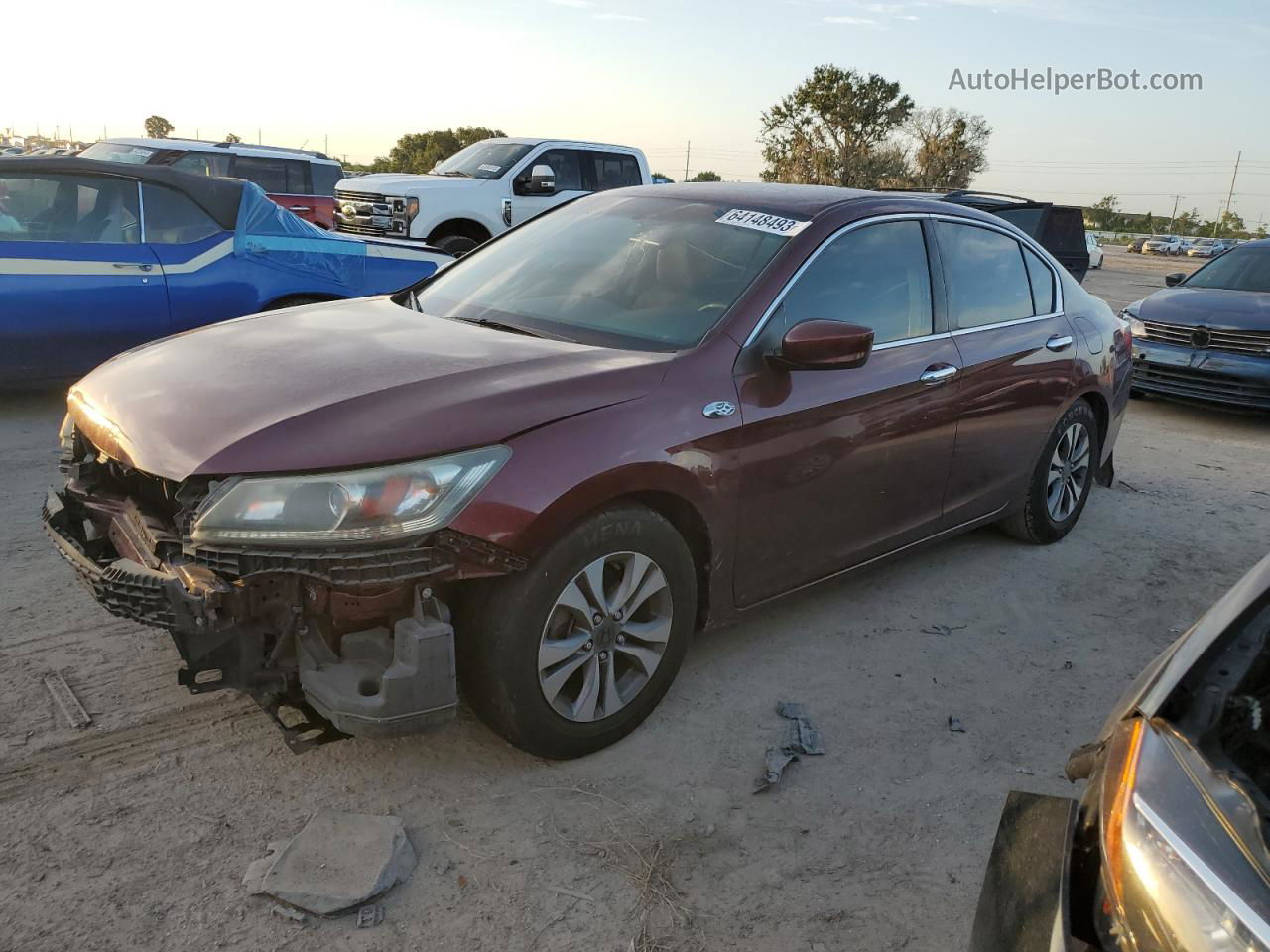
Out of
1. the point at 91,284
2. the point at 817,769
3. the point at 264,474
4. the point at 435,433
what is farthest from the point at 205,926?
the point at 91,284

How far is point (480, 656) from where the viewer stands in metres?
2.71

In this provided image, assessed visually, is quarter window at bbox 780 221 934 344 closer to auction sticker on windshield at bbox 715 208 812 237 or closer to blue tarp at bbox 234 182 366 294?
auction sticker on windshield at bbox 715 208 812 237

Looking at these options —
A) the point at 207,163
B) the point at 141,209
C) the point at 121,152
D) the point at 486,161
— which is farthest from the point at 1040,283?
the point at 121,152

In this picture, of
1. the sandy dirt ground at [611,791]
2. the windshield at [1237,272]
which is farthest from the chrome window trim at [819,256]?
the windshield at [1237,272]

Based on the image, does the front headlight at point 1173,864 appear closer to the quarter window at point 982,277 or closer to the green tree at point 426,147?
the quarter window at point 982,277

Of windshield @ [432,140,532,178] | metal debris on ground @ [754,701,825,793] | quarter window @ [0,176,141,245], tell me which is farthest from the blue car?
windshield @ [432,140,532,178]

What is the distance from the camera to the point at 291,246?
6820mm

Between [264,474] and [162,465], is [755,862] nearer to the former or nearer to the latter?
[264,474]

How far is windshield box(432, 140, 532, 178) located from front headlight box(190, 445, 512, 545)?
1050 centimetres

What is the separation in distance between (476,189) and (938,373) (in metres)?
9.18

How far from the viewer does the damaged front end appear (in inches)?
97.0

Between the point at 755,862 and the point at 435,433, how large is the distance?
1414mm

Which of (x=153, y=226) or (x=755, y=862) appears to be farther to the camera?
(x=153, y=226)

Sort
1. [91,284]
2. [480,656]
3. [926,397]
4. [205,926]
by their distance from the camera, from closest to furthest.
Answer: [205,926], [480,656], [926,397], [91,284]
